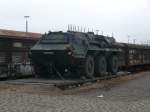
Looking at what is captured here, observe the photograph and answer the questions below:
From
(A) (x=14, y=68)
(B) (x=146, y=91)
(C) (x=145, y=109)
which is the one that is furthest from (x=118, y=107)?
(A) (x=14, y=68)

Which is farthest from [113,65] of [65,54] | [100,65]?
[65,54]

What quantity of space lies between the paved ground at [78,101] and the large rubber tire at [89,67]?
2.45 m

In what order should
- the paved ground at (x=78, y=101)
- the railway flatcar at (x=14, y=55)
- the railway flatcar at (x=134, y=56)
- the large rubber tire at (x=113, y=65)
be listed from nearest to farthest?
the paved ground at (x=78, y=101), the railway flatcar at (x=14, y=55), the large rubber tire at (x=113, y=65), the railway flatcar at (x=134, y=56)

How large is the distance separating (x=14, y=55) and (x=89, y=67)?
360cm

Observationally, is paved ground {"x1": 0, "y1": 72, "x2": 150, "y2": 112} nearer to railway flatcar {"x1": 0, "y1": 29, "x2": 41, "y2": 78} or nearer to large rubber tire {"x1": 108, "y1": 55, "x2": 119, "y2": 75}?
railway flatcar {"x1": 0, "y1": 29, "x2": 41, "y2": 78}

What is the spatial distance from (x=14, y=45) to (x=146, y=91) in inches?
279

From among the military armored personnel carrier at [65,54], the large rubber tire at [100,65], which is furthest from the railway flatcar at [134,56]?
the military armored personnel carrier at [65,54]

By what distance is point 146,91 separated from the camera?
1594cm

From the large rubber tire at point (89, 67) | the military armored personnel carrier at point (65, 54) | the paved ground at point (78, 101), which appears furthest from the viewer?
the large rubber tire at point (89, 67)

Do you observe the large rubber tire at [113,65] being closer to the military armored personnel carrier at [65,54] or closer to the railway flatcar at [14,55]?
the military armored personnel carrier at [65,54]

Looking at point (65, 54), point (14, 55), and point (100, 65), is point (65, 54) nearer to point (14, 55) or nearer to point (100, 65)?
point (14, 55)

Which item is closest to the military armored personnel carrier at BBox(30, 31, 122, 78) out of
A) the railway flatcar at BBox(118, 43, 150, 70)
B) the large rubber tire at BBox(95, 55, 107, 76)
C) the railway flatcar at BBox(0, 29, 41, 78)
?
the large rubber tire at BBox(95, 55, 107, 76)

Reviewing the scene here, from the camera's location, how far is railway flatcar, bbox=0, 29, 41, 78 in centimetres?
1930

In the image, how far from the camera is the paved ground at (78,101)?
10.8 meters
